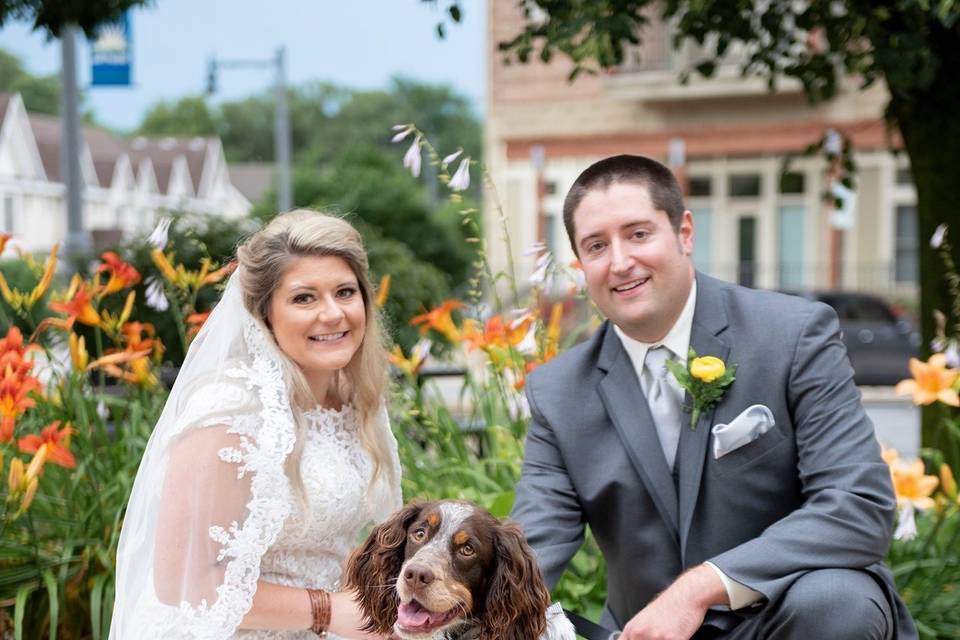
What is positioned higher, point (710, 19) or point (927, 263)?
point (710, 19)

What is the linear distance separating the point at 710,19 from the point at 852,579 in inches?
141

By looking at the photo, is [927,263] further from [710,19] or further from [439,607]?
[439,607]

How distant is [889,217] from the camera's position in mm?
22922

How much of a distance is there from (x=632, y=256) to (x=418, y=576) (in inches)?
46.4

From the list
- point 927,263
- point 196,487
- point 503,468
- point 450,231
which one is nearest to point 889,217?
point 450,231

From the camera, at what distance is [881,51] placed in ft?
16.1

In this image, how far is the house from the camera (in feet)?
50.4

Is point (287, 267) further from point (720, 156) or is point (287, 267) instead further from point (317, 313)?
point (720, 156)

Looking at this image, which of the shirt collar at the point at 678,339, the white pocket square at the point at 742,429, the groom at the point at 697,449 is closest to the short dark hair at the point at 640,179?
the groom at the point at 697,449

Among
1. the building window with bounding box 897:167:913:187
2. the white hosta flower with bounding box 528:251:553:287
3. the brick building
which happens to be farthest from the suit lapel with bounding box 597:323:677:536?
the building window with bounding box 897:167:913:187

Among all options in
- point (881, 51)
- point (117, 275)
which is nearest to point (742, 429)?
point (117, 275)

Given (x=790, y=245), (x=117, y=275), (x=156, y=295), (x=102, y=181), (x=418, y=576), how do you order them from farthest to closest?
(x=102, y=181) < (x=790, y=245) < (x=156, y=295) < (x=117, y=275) < (x=418, y=576)

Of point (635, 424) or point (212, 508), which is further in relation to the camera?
point (635, 424)

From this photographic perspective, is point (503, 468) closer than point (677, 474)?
No
